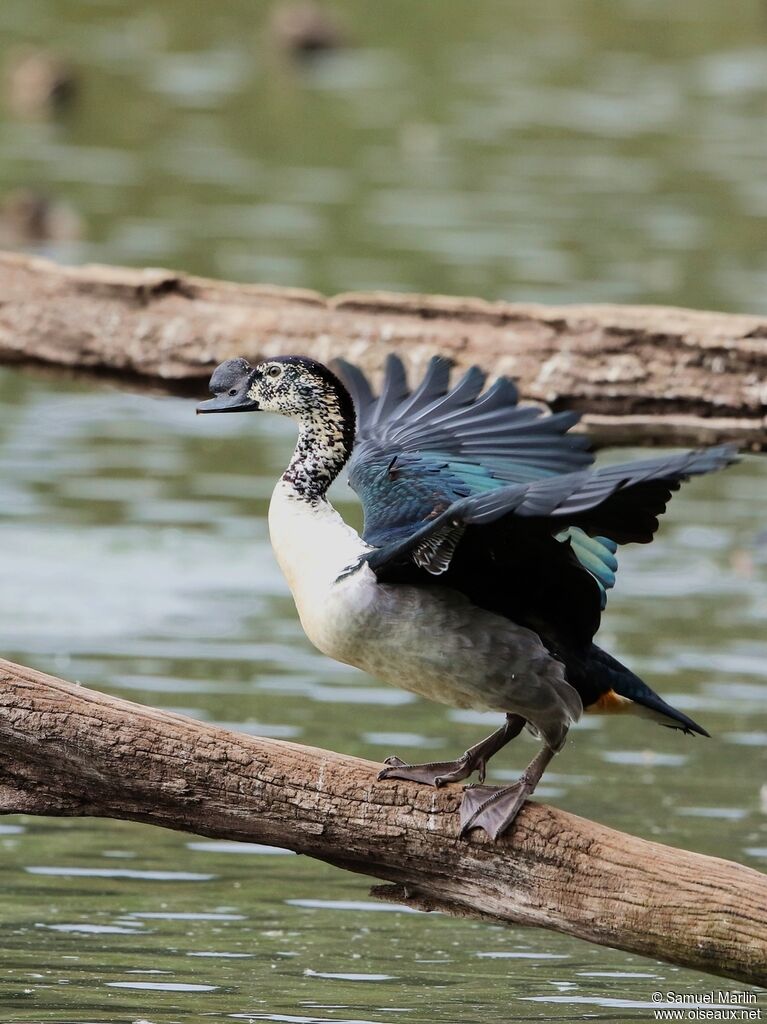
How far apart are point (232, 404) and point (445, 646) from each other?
88 cm

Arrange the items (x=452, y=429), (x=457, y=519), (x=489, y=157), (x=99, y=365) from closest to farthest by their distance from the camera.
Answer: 1. (x=457, y=519)
2. (x=452, y=429)
3. (x=99, y=365)
4. (x=489, y=157)

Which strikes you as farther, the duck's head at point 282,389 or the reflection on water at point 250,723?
the reflection on water at point 250,723

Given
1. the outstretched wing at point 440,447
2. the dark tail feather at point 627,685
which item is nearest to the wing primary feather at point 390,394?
the outstretched wing at point 440,447

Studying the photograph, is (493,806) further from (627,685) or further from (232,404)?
(232,404)

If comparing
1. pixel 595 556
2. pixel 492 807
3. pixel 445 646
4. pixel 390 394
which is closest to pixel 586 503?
pixel 445 646

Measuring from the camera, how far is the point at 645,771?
7.43 metres

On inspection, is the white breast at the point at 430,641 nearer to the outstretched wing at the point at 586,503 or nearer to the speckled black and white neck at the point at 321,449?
the outstretched wing at the point at 586,503

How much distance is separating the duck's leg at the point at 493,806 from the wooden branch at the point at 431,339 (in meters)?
2.21

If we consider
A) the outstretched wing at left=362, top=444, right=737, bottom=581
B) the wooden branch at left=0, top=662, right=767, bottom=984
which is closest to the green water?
the wooden branch at left=0, top=662, right=767, bottom=984

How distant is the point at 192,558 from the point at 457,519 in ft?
17.5

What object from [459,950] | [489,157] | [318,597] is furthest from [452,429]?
[489,157]

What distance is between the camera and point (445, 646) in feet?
15.6

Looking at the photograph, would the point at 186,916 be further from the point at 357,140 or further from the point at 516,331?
the point at 357,140

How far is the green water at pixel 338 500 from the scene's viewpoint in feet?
19.1
